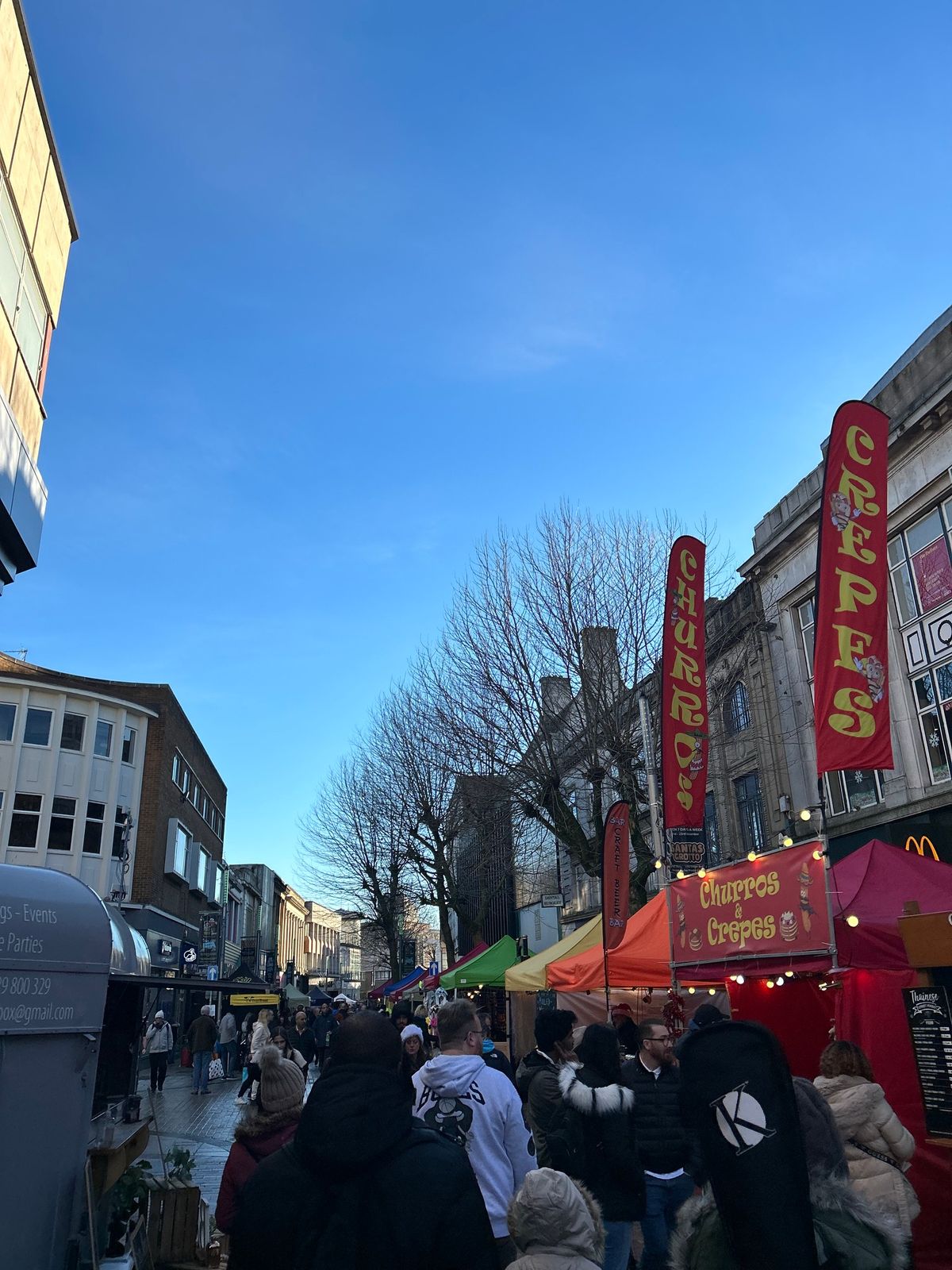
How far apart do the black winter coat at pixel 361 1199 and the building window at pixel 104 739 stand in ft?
115

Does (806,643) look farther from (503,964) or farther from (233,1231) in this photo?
(233,1231)

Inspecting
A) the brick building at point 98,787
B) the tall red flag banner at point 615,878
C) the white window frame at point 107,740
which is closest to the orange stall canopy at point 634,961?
the tall red flag banner at point 615,878

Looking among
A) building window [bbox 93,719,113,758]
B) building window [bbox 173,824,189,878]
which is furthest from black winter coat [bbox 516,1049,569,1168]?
building window [bbox 173,824,189,878]

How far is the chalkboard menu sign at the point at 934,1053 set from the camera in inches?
245

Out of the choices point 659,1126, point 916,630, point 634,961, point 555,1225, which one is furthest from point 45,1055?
point 916,630

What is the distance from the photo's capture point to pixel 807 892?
23.7 ft

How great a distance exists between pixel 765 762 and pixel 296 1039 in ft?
38.0

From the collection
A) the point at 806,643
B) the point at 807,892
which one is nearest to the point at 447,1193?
the point at 807,892

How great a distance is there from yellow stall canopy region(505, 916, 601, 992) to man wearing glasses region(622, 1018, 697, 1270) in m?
8.07

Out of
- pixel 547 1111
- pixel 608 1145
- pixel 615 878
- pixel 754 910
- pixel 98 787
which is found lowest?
pixel 608 1145

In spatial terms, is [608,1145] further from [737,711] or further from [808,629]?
[737,711]

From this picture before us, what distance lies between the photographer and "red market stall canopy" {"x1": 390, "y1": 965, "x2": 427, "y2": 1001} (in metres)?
33.8

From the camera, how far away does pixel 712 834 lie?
72.1 feet

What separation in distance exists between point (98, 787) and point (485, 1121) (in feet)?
108
